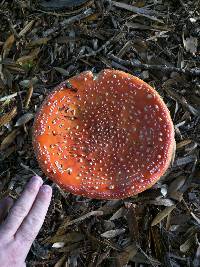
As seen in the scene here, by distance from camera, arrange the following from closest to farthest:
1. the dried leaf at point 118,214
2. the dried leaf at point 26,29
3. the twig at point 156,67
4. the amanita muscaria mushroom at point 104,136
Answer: the amanita muscaria mushroom at point 104,136 → the dried leaf at point 118,214 → the twig at point 156,67 → the dried leaf at point 26,29

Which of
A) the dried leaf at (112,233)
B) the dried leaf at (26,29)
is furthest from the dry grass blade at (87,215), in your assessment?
the dried leaf at (26,29)

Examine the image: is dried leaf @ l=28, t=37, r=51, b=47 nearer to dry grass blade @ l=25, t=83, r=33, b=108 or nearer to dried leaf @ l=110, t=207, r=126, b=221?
dry grass blade @ l=25, t=83, r=33, b=108

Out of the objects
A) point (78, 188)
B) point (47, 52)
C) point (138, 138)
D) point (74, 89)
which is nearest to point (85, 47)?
point (47, 52)

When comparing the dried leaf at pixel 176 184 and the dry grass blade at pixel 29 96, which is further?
the dry grass blade at pixel 29 96

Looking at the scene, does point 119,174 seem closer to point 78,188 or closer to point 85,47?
point 78,188

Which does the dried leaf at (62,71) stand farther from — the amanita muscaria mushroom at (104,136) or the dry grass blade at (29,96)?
the amanita muscaria mushroom at (104,136)
